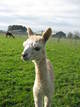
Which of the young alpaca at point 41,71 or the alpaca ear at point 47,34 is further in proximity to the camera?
the alpaca ear at point 47,34

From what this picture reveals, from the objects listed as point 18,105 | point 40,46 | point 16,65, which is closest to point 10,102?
point 18,105

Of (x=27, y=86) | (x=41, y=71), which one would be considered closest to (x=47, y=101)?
(x=41, y=71)

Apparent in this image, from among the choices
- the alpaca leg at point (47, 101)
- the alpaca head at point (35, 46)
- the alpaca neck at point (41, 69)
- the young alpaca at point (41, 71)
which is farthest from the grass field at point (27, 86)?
the alpaca head at point (35, 46)

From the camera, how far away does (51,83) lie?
22.3 feet

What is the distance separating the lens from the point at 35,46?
6121mm

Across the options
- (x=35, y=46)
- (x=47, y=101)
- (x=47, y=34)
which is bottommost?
(x=47, y=101)

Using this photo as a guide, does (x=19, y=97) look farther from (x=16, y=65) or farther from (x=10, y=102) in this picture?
(x=16, y=65)

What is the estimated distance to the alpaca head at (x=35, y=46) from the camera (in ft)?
19.5

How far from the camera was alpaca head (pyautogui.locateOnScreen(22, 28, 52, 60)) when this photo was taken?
5.95m

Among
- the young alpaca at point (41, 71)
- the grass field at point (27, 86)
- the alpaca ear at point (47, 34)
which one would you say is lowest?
the grass field at point (27, 86)

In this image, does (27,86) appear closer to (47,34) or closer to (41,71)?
(41,71)

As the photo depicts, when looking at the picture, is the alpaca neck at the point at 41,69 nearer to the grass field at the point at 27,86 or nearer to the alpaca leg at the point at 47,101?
the alpaca leg at the point at 47,101

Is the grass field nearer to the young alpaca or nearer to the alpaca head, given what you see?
the young alpaca

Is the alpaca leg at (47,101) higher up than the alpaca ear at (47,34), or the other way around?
the alpaca ear at (47,34)
